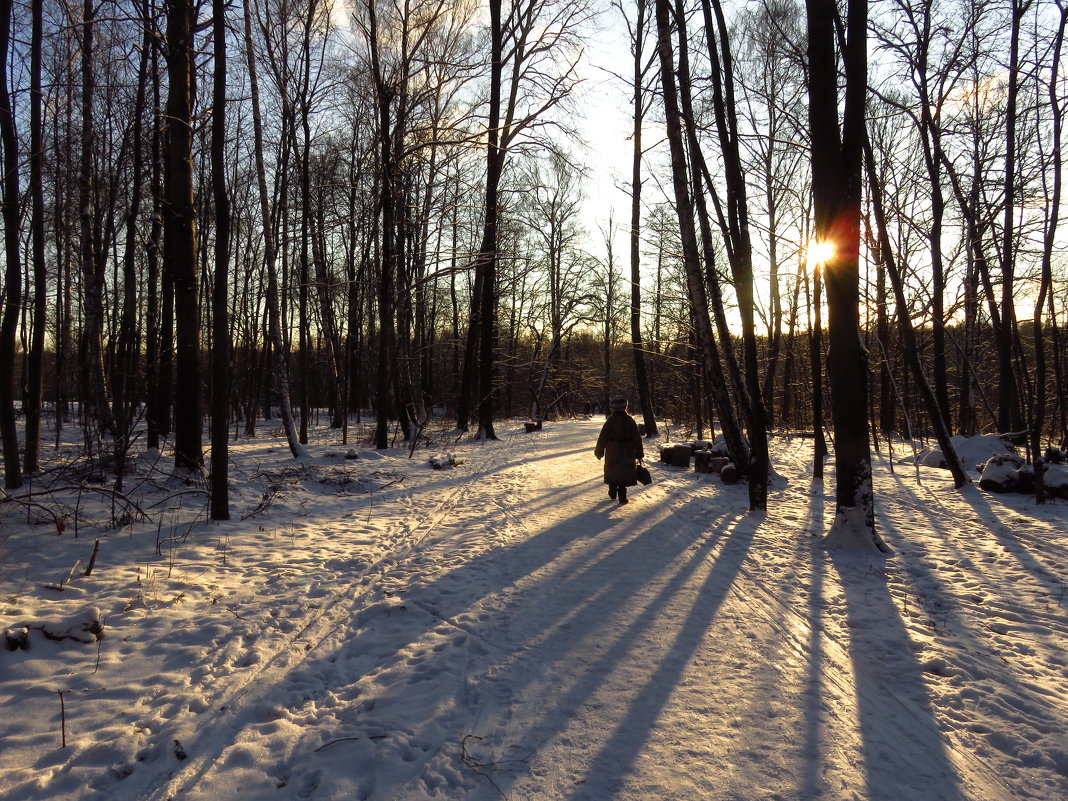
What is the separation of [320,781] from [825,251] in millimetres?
7363

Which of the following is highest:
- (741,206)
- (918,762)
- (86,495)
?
(741,206)

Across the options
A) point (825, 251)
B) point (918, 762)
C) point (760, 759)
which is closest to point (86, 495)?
point (760, 759)

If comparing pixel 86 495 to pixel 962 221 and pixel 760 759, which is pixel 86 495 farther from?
pixel 962 221

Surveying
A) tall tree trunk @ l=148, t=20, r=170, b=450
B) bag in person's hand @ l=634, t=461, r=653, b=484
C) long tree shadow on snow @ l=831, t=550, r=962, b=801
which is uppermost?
tall tree trunk @ l=148, t=20, r=170, b=450

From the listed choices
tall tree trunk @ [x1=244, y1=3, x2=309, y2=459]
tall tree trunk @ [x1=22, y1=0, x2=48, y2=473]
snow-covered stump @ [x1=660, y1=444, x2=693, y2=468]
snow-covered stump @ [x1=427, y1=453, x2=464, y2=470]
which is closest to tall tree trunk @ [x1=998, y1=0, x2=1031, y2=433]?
snow-covered stump @ [x1=660, y1=444, x2=693, y2=468]

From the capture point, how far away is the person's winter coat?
29.9 ft

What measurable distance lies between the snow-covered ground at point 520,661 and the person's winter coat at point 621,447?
1825 mm

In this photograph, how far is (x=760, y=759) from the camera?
273cm

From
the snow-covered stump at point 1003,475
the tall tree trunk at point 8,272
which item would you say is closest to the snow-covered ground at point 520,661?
the tall tree trunk at point 8,272

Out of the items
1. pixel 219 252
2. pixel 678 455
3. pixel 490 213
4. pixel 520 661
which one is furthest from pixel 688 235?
pixel 490 213

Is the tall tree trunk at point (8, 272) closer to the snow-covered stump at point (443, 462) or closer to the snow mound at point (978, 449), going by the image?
the snow-covered stump at point (443, 462)

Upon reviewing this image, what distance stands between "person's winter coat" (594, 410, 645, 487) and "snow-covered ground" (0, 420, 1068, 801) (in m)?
1.83

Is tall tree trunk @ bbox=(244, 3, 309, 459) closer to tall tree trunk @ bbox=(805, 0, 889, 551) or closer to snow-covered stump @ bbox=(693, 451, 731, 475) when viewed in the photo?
snow-covered stump @ bbox=(693, 451, 731, 475)

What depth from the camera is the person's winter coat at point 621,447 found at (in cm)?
912
